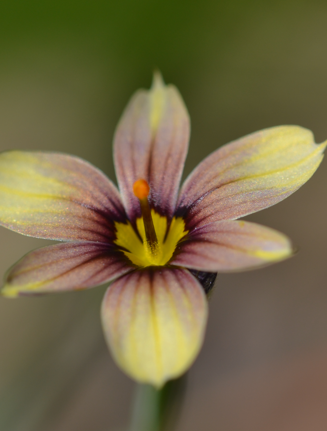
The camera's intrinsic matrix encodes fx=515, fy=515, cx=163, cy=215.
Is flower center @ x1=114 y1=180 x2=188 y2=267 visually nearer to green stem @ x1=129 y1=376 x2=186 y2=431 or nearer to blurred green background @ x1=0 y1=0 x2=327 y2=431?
green stem @ x1=129 y1=376 x2=186 y2=431

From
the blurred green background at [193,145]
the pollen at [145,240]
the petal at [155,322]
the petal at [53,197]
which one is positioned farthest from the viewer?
the blurred green background at [193,145]

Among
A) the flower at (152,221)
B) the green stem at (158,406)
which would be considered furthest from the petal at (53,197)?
the green stem at (158,406)

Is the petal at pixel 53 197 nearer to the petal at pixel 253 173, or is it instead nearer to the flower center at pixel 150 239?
the flower center at pixel 150 239

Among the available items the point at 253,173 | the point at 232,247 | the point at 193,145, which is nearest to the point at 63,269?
the point at 232,247

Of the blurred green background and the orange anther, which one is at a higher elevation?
the orange anther

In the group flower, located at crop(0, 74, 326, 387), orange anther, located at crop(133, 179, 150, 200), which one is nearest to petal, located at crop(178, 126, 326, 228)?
flower, located at crop(0, 74, 326, 387)

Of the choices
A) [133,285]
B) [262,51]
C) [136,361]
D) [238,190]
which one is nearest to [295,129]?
[238,190]
